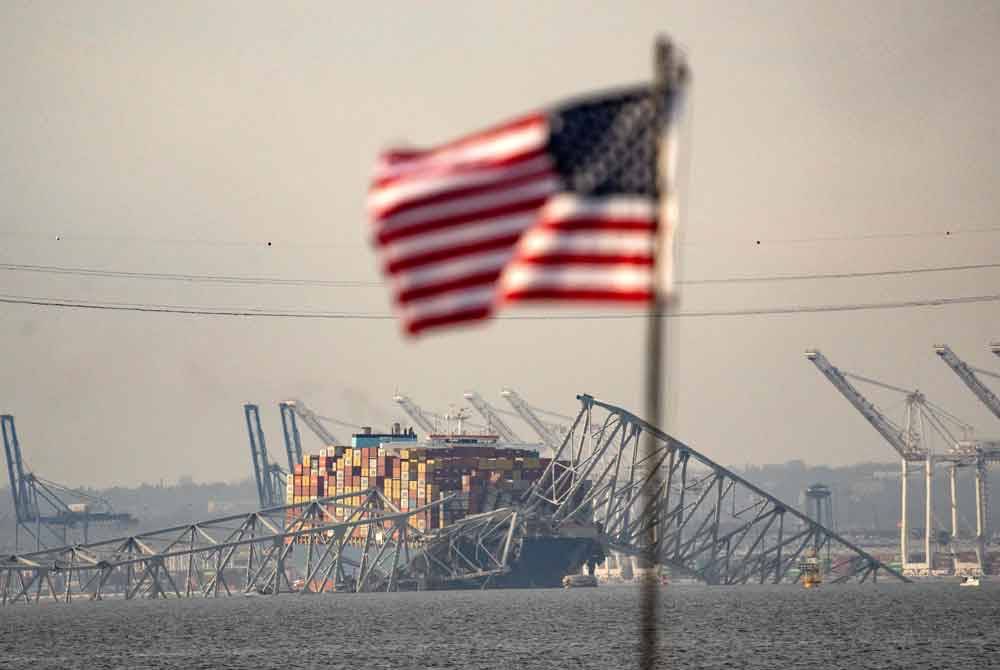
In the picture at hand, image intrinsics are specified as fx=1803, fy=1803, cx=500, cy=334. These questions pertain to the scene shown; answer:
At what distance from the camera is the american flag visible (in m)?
19.4

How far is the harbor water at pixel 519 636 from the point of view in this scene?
102688 millimetres

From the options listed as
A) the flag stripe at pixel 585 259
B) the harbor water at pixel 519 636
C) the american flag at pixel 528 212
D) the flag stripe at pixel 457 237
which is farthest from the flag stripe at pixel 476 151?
the harbor water at pixel 519 636

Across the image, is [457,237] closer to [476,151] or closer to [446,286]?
[446,286]

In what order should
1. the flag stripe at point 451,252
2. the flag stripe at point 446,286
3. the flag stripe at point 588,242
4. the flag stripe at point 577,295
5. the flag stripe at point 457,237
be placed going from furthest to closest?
the flag stripe at point 446,286 < the flag stripe at point 451,252 < the flag stripe at point 457,237 < the flag stripe at point 588,242 < the flag stripe at point 577,295

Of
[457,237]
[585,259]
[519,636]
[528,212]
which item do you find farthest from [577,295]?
[519,636]

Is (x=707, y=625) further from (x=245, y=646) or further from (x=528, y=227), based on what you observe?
(x=528, y=227)

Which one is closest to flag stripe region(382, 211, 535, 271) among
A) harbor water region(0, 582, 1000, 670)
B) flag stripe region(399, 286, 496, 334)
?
flag stripe region(399, 286, 496, 334)

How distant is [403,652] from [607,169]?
3652 inches

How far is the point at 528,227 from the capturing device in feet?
64.5

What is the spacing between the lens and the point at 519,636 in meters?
124

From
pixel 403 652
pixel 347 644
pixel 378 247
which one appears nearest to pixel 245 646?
pixel 347 644

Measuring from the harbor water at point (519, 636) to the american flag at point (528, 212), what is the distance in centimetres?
7910

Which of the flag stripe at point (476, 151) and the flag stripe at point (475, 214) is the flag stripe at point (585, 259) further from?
the flag stripe at point (476, 151)

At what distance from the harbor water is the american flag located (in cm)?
7910
